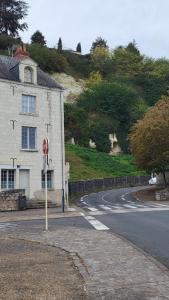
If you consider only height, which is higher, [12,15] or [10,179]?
[12,15]

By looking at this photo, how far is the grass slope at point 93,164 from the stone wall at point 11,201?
24.5m

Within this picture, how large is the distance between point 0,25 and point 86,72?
23636mm

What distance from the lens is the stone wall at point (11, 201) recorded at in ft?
104

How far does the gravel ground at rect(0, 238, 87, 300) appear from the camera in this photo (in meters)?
7.27

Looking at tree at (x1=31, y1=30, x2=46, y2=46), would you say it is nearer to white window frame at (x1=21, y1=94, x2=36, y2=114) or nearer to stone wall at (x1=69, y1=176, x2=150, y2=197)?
stone wall at (x1=69, y1=176, x2=150, y2=197)

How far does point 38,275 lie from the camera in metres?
8.65

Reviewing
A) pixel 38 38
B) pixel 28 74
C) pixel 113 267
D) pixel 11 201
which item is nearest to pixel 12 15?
pixel 38 38

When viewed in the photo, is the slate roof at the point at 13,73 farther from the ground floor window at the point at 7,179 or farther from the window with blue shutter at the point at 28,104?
the ground floor window at the point at 7,179

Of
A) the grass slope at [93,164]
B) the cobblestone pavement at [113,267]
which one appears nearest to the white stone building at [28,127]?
the grass slope at [93,164]

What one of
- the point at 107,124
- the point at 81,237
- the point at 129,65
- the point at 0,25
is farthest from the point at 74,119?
the point at 81,237

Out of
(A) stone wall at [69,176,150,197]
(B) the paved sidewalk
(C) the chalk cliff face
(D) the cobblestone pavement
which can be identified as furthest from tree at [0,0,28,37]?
(D) the cobblestone pavement

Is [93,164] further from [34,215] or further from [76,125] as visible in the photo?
[34,215]

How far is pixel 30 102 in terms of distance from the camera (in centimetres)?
3666

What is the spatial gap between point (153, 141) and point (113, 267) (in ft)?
105
